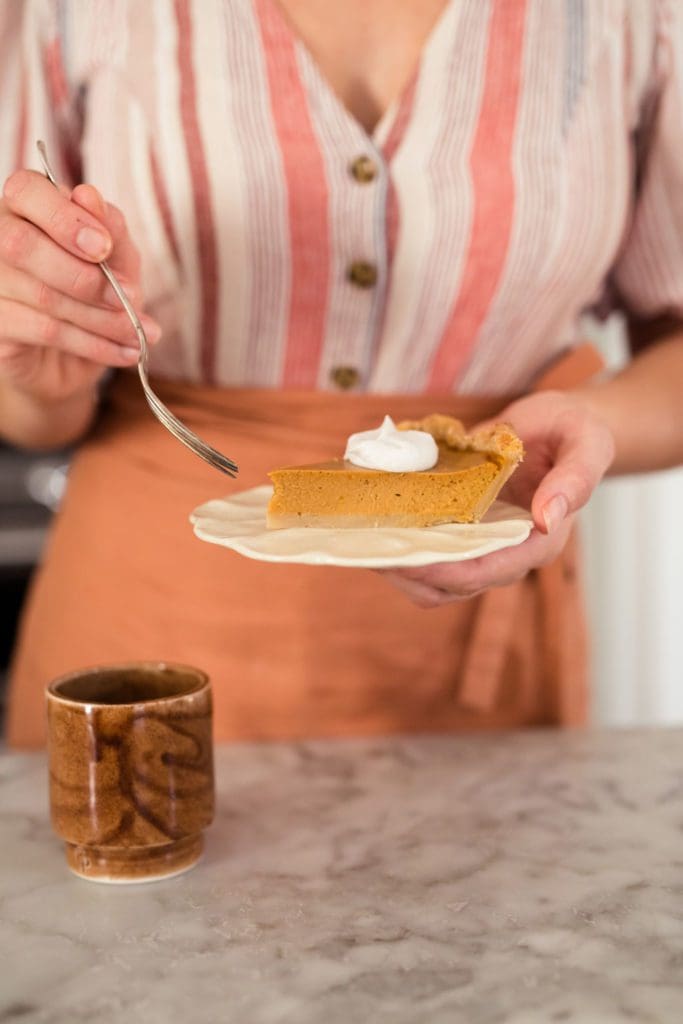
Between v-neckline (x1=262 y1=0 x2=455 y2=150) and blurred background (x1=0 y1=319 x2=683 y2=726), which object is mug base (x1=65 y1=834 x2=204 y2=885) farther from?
blurred background (x1=0 y1=319 x2=683 y2=726)

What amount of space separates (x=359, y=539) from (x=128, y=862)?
26cm

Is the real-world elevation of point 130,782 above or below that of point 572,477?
below

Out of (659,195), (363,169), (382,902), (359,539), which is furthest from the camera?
(659,195)

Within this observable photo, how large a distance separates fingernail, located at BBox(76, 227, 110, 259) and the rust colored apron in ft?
1.08

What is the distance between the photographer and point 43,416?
1055 millimetres

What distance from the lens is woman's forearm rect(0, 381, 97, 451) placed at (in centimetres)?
104

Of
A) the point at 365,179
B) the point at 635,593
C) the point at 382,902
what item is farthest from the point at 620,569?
the point at 382,902

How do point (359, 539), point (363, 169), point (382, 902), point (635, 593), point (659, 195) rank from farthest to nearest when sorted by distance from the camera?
1. point (635, 593)
2. point (659, 195)
3. point (363, 169)
4. point (359, 539)
5. point (382, 902)

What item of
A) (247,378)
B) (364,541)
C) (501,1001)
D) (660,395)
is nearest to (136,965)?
(501,1001)

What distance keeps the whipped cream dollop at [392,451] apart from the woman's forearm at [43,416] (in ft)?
0.99

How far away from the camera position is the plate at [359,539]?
2.35ft

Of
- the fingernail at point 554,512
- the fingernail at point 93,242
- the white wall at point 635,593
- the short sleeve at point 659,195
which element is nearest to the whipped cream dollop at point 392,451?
the fingernail at point 554,512

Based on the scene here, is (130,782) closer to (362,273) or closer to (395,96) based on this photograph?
(362,273)

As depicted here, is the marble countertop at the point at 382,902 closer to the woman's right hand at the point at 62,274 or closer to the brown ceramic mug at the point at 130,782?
the brown ceramic mug at the point at 130,782
